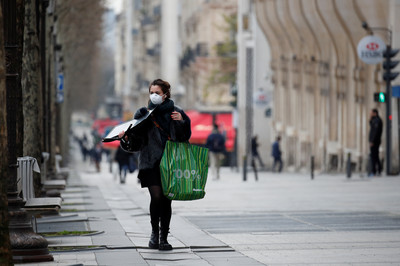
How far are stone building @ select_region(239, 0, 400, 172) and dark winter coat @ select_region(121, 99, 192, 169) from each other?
21.2m

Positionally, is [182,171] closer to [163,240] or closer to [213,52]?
[163,240]

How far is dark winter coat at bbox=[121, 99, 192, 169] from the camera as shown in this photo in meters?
12.5

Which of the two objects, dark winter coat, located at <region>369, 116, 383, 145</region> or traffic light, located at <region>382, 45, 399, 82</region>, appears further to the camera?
traffic light, located at <region>382, 45, 399, 82</region>

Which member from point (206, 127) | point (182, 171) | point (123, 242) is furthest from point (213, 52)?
point (182, 171)

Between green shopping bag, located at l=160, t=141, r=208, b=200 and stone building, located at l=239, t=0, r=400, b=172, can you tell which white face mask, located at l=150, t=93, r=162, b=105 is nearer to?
green shopping bag, located at l=160, t=141, r=208, b=200

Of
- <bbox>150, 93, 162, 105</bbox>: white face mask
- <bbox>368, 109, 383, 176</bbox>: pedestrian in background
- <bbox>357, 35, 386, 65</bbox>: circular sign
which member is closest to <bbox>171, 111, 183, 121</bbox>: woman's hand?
<bbox>150, 93, 162, 105</bbox>: white face mask

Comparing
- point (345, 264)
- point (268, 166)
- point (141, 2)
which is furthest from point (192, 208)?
point (141, 2)

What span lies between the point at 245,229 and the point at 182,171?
3.67 metres

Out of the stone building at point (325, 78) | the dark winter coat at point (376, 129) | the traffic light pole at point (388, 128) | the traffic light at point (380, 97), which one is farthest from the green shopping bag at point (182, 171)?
the stone building at point (325, 78)

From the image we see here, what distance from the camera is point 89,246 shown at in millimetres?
12930

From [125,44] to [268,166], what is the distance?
97.3m

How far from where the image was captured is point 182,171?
12.3m

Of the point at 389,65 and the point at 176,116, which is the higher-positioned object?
the point at 389,65

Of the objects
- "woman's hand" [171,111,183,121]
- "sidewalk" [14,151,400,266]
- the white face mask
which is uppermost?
the white face mask
